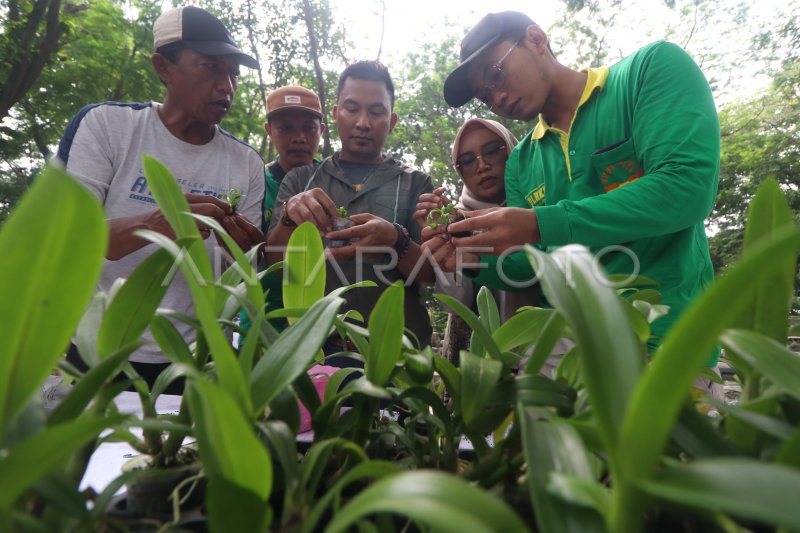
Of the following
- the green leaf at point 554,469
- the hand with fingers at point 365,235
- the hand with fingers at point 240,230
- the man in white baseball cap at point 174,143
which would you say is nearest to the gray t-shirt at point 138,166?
the man in white baseball cap at point 174,143

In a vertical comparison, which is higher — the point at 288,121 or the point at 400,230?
the point at 288,121

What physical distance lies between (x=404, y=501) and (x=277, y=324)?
3.08 ft

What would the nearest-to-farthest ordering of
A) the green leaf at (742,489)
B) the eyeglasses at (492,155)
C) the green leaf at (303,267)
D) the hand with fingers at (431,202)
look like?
the green leaf at (742,489), the green leaf at (303,267), the hand with fingers at (431,202), the eyeglasses at (492,155)

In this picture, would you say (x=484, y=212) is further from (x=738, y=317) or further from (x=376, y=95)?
(x=376, y=95)

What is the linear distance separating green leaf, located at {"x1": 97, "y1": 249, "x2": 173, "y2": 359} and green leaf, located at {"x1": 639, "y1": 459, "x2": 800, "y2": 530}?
0.27 meters

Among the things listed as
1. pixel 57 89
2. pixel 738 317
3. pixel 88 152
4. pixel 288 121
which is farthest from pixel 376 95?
pixel 57 89

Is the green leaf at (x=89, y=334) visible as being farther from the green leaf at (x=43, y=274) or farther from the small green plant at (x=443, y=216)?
the small green plant at (x=443, y=216)

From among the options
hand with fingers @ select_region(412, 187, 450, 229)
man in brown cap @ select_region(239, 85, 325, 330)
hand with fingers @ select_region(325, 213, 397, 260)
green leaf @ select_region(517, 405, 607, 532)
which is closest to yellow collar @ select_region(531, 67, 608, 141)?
hand with fingers @ select_region(412, 187, 450, 229)

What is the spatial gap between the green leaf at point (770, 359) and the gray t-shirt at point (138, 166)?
0.94m

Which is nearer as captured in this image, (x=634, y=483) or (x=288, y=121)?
(x=634, y=483)

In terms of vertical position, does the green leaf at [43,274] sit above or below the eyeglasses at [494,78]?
below

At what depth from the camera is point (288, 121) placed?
1624 millimetres

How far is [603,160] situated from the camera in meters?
0.99

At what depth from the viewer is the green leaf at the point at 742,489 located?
0.13 metres
